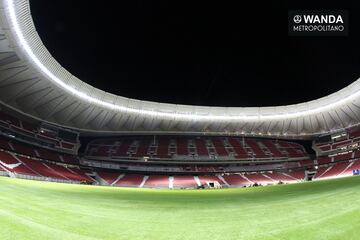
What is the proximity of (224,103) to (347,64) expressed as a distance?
17837 mm

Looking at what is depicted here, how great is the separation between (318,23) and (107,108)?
27.8 m

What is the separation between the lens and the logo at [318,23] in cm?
2931

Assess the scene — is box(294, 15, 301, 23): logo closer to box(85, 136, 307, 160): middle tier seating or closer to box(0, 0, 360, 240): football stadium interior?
box(0, 0, 360, 240): football stadium interior

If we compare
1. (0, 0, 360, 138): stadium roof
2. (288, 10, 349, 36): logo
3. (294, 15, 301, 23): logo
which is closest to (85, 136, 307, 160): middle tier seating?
(0, 0, 360, 138): stadium roof

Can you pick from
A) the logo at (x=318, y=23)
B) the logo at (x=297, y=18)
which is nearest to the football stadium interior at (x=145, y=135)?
the logo at (x=318, y=23)

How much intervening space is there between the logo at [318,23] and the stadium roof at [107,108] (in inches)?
463

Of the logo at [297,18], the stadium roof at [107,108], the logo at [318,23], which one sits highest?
the logo at [297,18]

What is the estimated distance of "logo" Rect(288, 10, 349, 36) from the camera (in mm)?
29312

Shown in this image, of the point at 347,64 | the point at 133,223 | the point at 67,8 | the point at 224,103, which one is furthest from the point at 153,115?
the point at 133,223

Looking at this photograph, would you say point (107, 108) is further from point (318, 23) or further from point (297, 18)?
point (318, 23)

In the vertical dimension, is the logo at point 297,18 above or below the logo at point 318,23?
above

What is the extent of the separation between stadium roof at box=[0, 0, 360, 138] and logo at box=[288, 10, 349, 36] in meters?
11.8

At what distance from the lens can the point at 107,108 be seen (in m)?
43.4

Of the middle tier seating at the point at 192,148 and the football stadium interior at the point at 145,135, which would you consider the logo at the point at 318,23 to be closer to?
the football stadium interior at the point at 145,135
